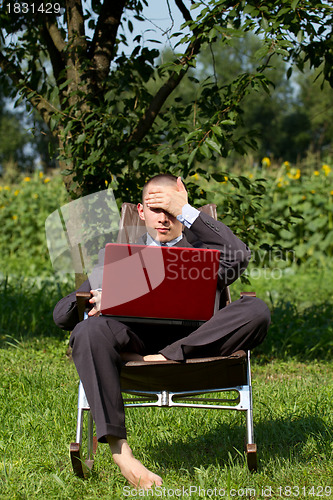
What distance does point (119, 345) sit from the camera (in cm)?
242

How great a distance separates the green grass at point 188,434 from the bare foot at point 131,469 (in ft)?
0.15

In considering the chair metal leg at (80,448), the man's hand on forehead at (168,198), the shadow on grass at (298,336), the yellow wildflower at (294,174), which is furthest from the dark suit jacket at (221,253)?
the yellow wildflower at (294,174)

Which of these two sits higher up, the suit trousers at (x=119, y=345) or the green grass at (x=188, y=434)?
the suit trousers at (x=119, y=345)

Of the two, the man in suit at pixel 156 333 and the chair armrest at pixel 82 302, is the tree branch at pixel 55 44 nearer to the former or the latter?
the man in suit at pixel 156 333

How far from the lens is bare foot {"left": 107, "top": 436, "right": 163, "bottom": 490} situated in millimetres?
2227

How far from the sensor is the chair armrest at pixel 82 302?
8.14ft

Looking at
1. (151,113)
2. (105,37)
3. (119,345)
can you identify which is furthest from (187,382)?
(105,37)

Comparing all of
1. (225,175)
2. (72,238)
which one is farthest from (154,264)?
(225,175)

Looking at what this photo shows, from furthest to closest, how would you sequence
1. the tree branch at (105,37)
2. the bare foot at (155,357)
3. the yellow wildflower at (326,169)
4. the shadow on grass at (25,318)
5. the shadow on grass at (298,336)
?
the yellow wildflower at (326,169) → the shadow on grass at (25,318) → the shadow on grass at (298,336) → the tree branch at (105,37) → the bare foot at (155,357)

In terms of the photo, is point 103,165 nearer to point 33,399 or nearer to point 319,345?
point 33,399

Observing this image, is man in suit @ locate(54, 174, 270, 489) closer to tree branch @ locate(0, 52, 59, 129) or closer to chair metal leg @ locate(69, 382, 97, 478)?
chair metal leg @ locate(69, 382, 97, 478)

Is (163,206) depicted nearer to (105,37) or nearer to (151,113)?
(151,113)

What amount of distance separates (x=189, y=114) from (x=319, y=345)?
6.44ft

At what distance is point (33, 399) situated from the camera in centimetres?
332
